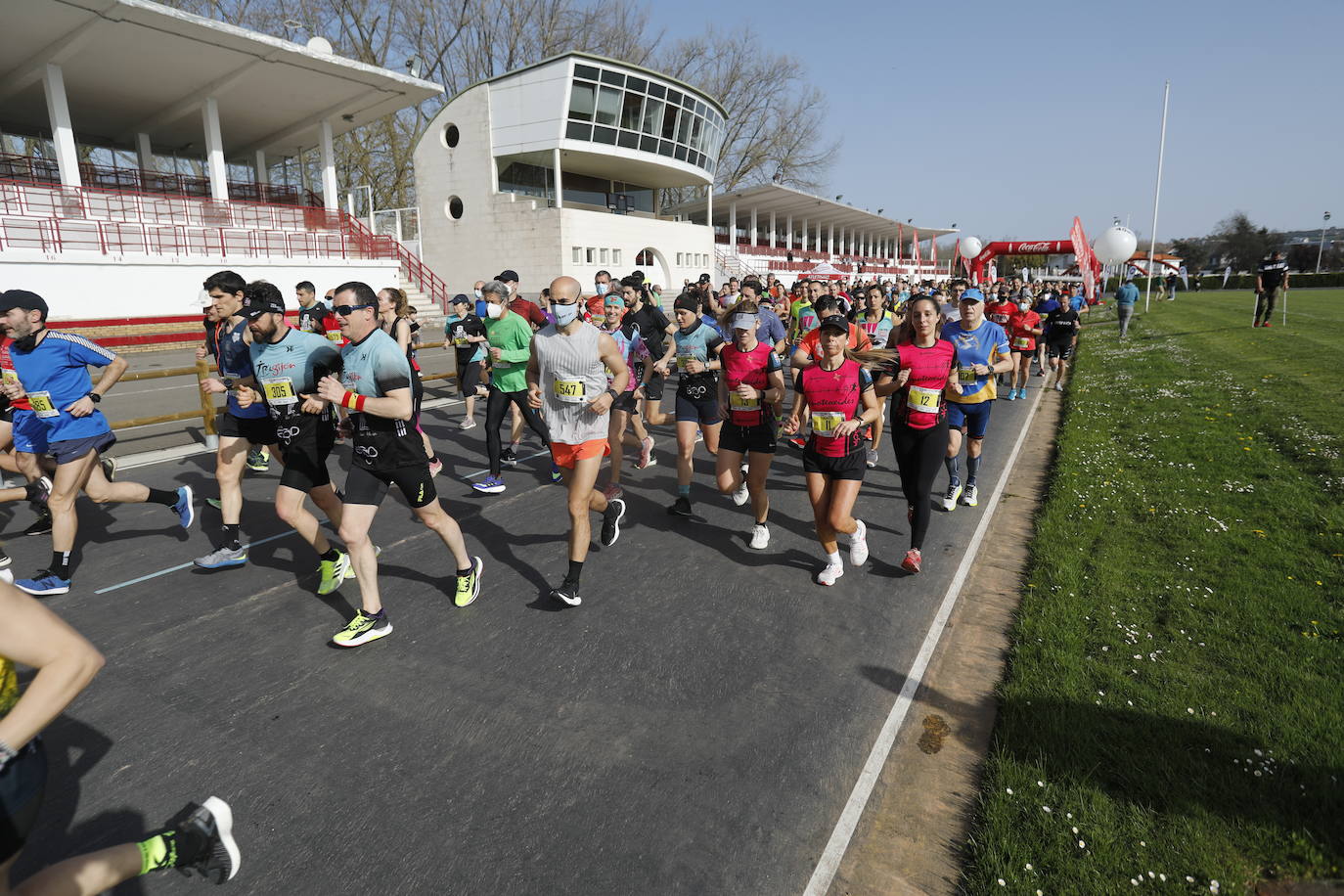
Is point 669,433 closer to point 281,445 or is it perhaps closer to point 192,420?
point 281,445

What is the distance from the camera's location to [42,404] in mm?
5066

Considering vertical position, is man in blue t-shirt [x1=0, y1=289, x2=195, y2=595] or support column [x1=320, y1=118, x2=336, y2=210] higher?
support column [x1=320, y1=118, x2=336, y2=210]

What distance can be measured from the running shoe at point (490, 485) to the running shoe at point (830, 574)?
3.85 meters

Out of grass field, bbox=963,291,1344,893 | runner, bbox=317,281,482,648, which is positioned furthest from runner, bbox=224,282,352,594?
grass field, bbox=963,291,1344,893

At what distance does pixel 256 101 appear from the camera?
2891 cm

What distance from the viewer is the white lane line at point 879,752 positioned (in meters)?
2.80

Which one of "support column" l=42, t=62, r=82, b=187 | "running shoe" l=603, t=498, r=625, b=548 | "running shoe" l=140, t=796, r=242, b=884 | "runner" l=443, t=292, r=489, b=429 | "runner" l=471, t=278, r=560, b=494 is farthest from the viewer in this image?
"support column" l=42, t=62, r=82, b=187

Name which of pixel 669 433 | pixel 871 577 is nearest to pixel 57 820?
pixel 871 577

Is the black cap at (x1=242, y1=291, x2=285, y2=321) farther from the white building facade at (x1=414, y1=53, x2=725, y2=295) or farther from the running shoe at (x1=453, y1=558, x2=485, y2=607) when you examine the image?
the white building facade at (x1=414, y1=53, x2=725, y2=295)

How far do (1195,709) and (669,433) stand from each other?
7.81m

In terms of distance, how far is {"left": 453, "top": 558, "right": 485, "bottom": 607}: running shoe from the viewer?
195 inches

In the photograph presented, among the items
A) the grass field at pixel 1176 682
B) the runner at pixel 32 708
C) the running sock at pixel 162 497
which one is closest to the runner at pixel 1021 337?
the grass field at pixel 1176 682

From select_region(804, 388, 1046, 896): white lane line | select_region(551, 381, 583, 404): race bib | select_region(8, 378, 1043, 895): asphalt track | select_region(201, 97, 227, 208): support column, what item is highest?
select_region(201, 97, 227, 208): support column

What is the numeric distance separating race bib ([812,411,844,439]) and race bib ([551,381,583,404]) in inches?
68.4
